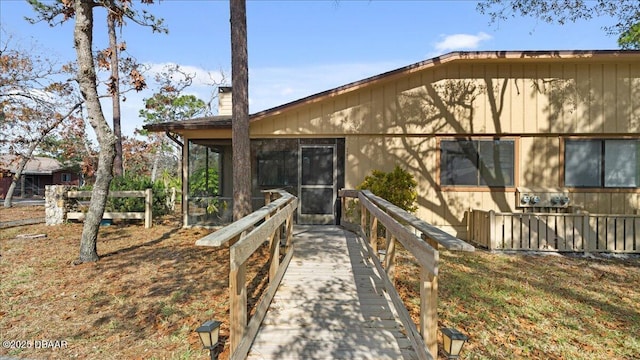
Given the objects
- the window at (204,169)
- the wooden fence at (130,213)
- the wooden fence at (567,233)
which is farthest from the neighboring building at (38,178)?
the wooden fence at (567,233)

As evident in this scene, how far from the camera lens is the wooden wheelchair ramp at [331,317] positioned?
2.90 m

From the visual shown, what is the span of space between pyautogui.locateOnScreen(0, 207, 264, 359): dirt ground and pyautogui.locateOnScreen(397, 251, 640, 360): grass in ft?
8.62

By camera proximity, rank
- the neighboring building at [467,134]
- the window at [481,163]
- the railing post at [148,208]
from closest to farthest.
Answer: the neighboring building at [467,134], the window at [481,163], the railing post at [148,208]

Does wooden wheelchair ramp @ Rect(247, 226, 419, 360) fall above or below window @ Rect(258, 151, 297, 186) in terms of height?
below

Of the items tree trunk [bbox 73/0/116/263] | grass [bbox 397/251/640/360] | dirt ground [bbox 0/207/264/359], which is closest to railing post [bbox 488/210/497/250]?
grass [bbox 397/251/640/360]

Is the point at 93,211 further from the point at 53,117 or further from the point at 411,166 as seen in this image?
the point at 53,117

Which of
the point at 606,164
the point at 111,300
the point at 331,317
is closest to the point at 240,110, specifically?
the point at 111,300

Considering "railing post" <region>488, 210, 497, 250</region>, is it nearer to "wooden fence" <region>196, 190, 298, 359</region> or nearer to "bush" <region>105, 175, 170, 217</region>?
"wooden fence" <region>196, 190, 298, 359</region>

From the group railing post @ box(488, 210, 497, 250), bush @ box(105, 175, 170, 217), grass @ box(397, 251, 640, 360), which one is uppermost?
bush @ box(105, 175, 170, 217)

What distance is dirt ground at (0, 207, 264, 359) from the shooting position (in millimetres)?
3246

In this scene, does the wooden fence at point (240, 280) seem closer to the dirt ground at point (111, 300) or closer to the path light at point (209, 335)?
the path light at point (209, 335)

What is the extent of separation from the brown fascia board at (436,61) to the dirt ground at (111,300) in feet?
10.0

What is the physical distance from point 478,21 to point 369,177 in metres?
6.13

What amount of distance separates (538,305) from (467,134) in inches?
194
